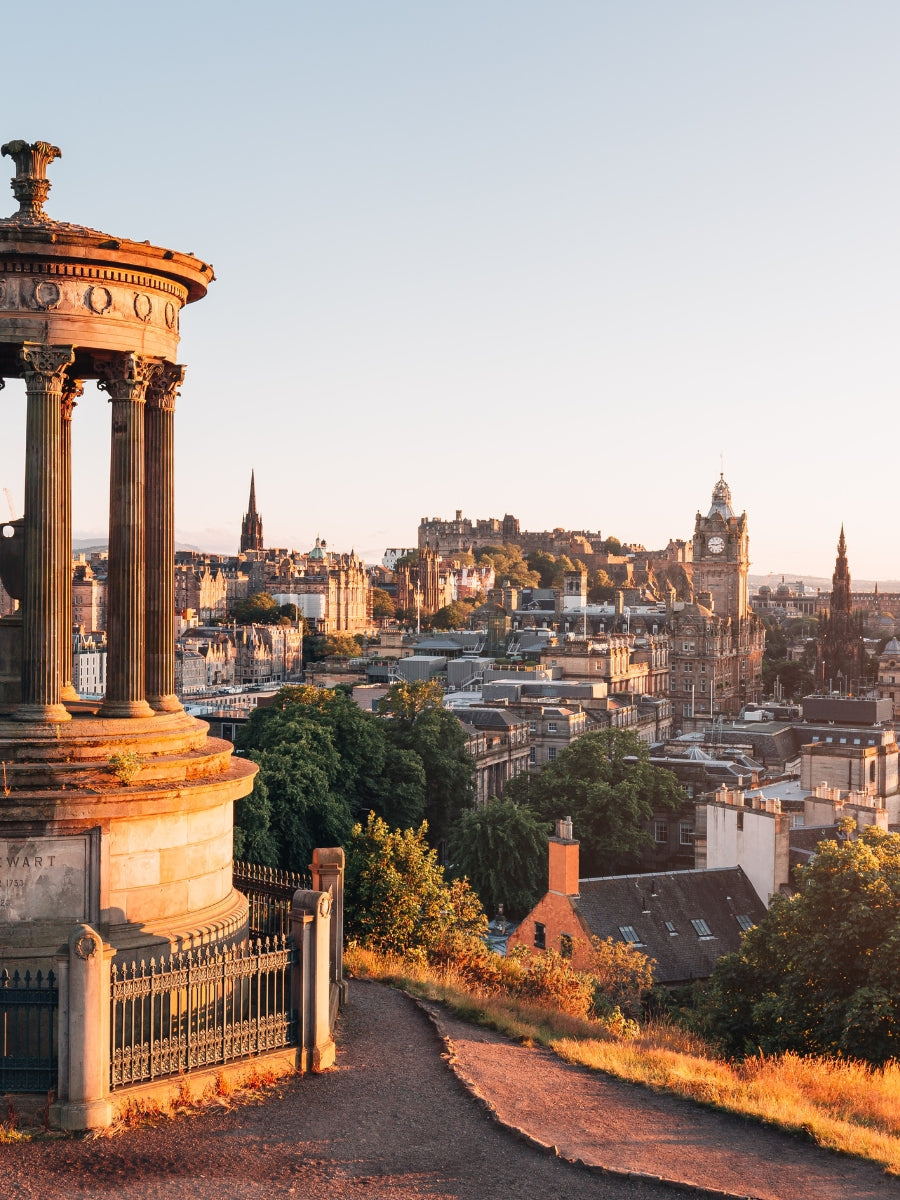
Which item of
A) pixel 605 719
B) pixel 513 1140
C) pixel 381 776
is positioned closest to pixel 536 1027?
pixel 513 1140

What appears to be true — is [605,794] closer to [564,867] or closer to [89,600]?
[564,867]

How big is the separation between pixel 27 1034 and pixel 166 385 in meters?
8.73

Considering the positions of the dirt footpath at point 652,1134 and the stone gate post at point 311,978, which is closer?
the dirt footpath at point 652,1134

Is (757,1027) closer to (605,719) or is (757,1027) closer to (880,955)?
(880,955)

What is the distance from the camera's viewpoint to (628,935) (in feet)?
144

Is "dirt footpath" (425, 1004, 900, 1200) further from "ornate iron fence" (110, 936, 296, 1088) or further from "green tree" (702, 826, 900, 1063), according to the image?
"green tree" (702, 826, 900, 1063)

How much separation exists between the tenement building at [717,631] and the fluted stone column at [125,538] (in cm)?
11238

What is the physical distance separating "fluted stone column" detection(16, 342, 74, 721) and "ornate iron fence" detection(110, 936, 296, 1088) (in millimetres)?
3737

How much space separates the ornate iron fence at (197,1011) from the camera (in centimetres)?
1400

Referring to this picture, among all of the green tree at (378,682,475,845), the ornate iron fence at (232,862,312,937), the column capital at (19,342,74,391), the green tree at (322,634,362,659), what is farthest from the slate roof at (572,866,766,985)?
the green tree at (322,634,362,659)

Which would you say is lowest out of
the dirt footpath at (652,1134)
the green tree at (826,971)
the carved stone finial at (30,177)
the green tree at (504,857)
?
the green tree at (504,857)

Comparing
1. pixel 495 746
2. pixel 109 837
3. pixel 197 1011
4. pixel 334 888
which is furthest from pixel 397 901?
pixel 495 746

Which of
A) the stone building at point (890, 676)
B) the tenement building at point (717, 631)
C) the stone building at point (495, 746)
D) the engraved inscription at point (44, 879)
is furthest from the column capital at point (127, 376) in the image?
the stone building at point (890, 676)

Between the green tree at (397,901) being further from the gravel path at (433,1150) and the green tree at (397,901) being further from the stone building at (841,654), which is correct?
the stone building at (841,654)
